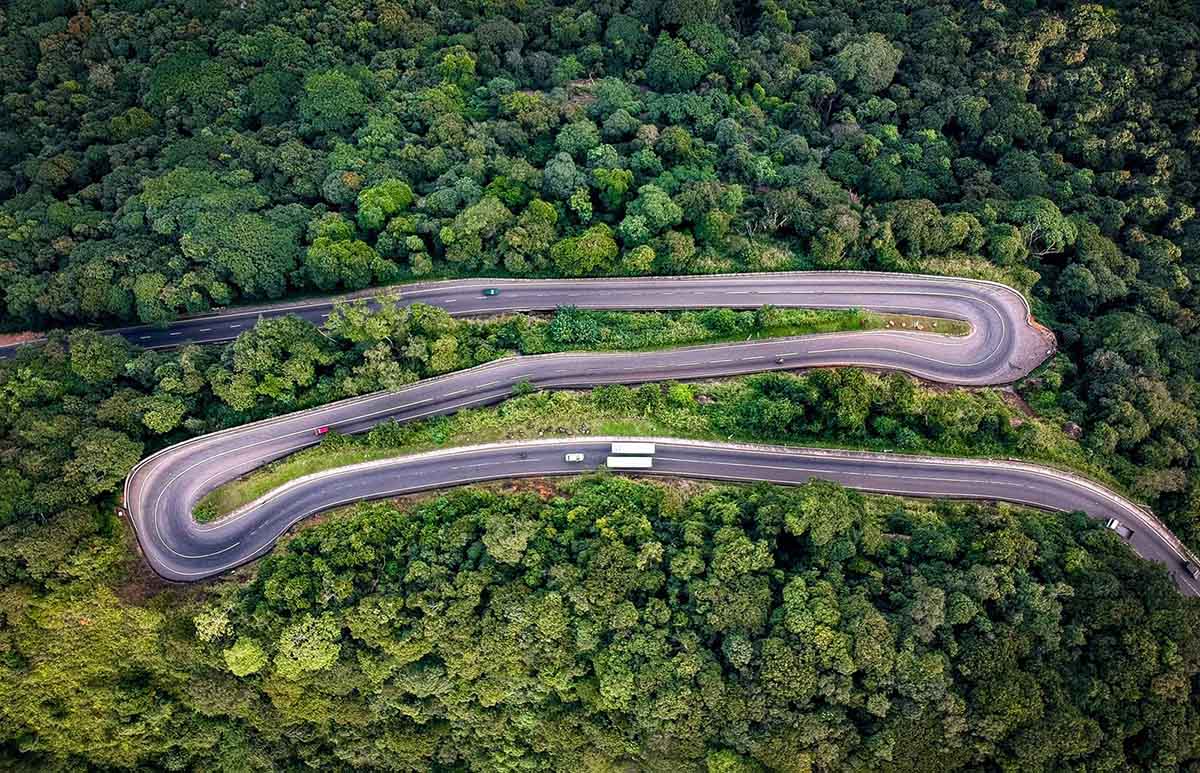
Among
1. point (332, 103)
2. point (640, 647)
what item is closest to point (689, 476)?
point (640, 647)

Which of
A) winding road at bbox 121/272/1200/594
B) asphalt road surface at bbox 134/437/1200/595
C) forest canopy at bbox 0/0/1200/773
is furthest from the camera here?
asphalt road surface at bbox 134/437/1200/595

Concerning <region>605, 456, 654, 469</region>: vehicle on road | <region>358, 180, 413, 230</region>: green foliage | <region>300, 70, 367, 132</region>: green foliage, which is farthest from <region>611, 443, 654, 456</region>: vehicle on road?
<region>300, 70, 367, 132</region>: green foliage

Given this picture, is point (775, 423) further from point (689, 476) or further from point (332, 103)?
point (332, 103)

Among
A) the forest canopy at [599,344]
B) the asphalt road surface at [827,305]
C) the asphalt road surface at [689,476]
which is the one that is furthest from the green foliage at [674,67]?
the asphalt road surface at [689,476]

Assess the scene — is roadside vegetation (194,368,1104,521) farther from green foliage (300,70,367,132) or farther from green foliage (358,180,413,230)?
green foliage (300,70,367,132)

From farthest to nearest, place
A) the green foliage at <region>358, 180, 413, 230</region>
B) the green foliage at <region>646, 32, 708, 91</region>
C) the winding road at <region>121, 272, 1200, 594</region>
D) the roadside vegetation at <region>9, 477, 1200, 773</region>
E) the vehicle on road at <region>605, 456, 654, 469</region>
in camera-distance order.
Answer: the green foliage at <region>646, 32, 708, 91</region>
the green foliage at <region>358, 180, 413, 230</region>
the vehicle on road at <region>605, 456, 654, 469</region>
the winding road at <region>121, 272, 1200, 594</region>
the roadside vegetation at <region>9, 477, 1200, 773</region>
